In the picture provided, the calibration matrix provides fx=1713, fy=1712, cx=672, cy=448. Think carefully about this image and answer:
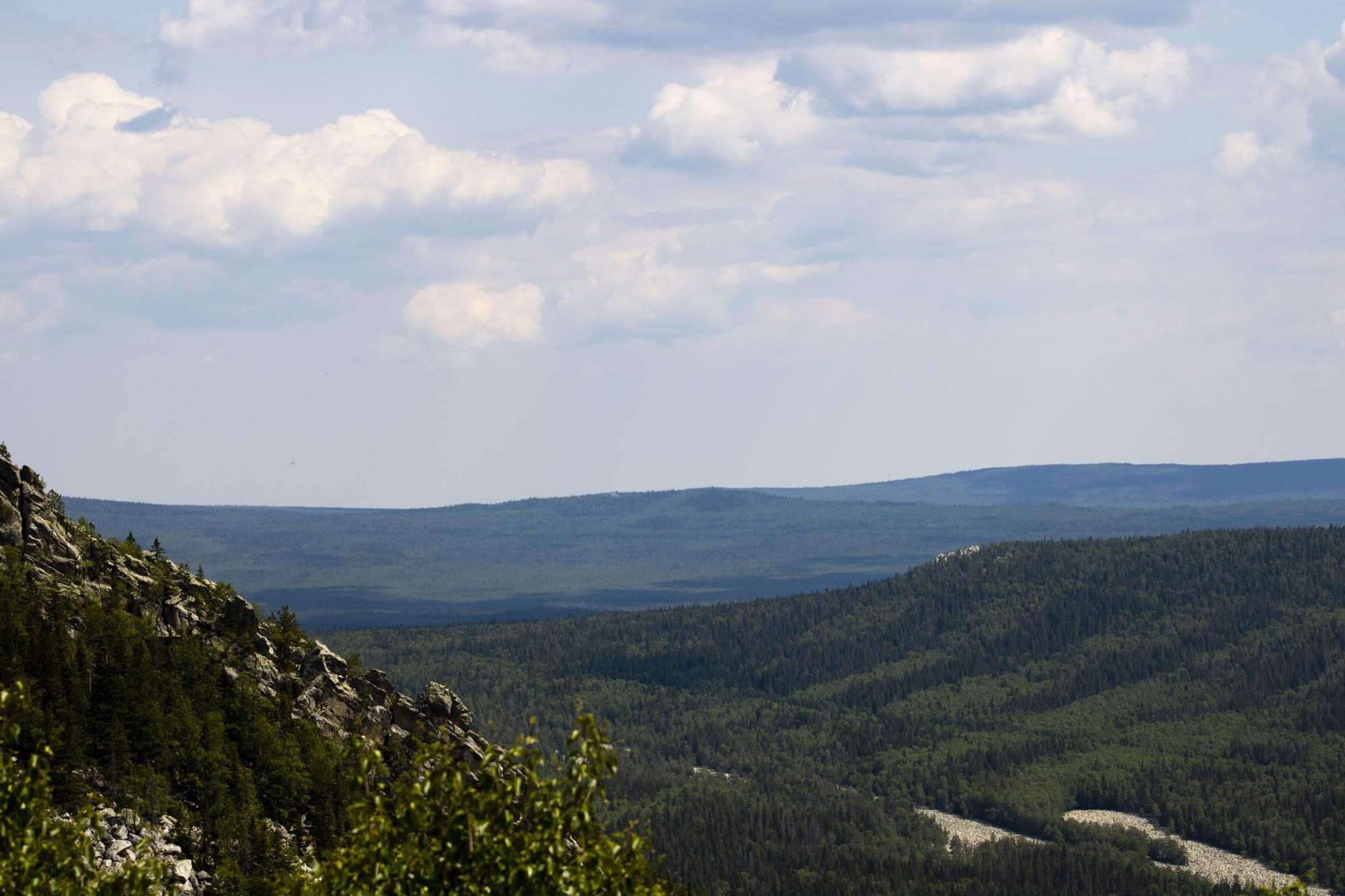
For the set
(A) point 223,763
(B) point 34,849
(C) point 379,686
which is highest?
(B) point 34,849

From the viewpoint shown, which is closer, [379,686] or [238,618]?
[238,618]

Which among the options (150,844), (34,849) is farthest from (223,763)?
(34,849)

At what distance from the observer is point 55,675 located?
9875 centimetres

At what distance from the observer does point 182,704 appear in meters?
107

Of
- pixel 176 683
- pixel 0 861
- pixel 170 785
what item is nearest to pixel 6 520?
pixel 176 683

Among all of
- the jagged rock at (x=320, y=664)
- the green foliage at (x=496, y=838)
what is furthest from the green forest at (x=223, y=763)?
the jagged rock at (x=320, y=664)

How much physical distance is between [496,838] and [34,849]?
50.2 ft

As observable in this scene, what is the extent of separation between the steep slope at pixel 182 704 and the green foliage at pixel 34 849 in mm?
28589

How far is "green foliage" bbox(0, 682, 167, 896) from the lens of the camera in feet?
175

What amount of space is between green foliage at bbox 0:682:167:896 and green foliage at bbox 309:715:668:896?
897 centimetres

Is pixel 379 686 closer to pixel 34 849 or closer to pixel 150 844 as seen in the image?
pixel 150 844

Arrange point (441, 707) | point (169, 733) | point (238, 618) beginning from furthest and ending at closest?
point (441, 707)
point (238, 618)
point (169, 733)

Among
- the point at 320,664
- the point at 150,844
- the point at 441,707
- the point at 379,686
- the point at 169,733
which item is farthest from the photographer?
the point at 441,707

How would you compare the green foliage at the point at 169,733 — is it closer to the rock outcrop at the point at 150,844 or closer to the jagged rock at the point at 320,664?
the rock outcrop at the point at 150,844
